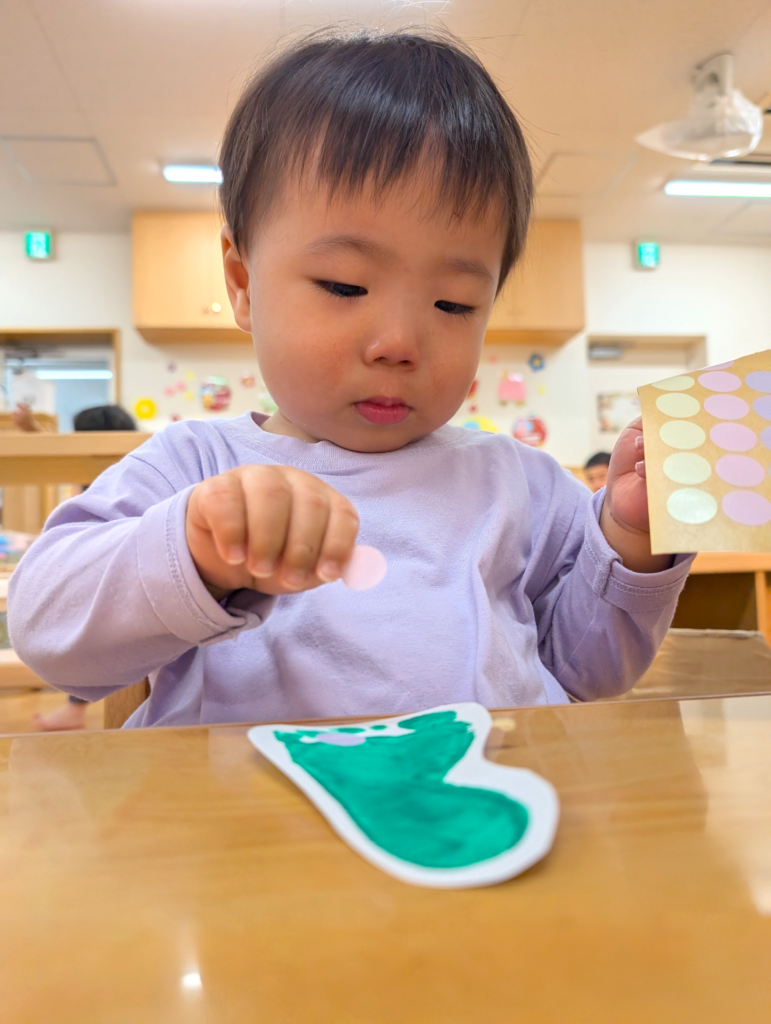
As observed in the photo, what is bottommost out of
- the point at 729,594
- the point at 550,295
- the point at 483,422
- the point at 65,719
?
the point at 65,719

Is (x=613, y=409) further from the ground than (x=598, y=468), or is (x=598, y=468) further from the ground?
(x=613, y=409)

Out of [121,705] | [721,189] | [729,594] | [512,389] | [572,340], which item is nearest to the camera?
[121,705]

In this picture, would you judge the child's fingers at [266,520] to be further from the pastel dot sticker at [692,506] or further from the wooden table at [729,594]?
the wooden table at [729,594]

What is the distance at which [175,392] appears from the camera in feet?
14.3

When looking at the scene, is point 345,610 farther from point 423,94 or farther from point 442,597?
point 423,94

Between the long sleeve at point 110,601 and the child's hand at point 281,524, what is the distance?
5 centimetres

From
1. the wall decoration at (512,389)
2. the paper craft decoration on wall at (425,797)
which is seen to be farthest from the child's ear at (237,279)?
the wall decoration at (512,389)

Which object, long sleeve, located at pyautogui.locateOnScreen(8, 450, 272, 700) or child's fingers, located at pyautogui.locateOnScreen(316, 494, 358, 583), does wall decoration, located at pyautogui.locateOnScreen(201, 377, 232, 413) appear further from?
child's fingers, located at pyautogui.locateOnScreen(316, 494, 358, 583)

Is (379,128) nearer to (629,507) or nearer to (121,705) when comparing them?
(629,507)

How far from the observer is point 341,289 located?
1.92 ft

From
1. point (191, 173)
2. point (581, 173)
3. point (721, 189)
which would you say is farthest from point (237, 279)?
point (721, 189)

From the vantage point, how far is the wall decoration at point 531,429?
4.44 meters

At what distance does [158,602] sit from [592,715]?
25 centimetres

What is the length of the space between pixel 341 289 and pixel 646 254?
463 centimetres
